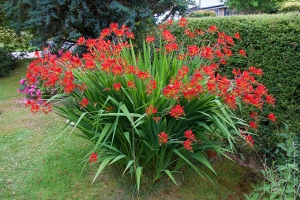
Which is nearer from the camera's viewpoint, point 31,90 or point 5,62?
point 31,90

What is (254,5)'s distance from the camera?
19.2 meters

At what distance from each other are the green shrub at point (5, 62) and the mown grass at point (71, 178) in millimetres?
5185

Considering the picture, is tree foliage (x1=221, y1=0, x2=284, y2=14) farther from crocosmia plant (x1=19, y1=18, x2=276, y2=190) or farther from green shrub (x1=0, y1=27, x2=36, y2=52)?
crocosmia plant (x1=19, y1=18, x2=276, y2=190)

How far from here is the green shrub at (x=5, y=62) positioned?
27.6 feet

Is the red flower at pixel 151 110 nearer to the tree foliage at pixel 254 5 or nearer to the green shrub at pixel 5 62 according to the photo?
the green shrub at pixel 5 62

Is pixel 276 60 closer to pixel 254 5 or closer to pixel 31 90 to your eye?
pixel 31 90

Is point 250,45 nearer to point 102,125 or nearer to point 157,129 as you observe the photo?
point 157,129

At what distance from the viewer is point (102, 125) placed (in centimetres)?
251

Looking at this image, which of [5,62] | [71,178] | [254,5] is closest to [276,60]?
[71,178]

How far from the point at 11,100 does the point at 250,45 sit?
5446 mm

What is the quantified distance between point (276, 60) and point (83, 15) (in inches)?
168

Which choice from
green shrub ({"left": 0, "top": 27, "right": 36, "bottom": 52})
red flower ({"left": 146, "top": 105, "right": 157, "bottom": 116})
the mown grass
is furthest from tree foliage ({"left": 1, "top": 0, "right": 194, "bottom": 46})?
red flower ({"left": 146, "top": 105, "right": 157, "bottom": 116})

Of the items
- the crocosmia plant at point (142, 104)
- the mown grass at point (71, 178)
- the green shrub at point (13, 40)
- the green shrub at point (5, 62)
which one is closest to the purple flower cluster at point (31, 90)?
the mown grass at point (71, 178)

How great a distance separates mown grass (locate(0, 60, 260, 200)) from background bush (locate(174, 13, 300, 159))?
639mm
